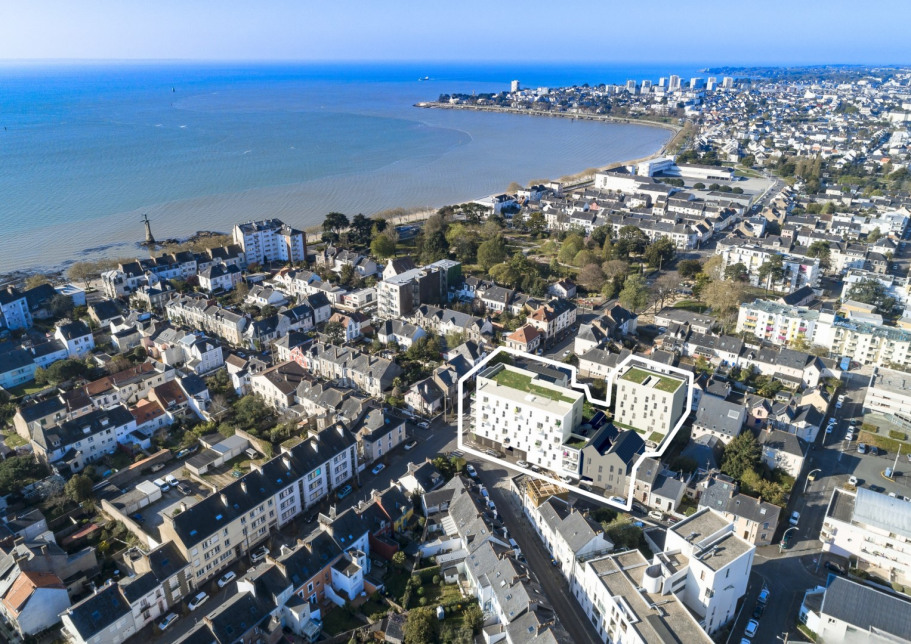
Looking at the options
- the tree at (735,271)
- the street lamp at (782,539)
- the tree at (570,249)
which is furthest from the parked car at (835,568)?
the tree at (570,249)

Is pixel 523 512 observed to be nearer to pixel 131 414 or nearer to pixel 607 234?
pixel 131 414

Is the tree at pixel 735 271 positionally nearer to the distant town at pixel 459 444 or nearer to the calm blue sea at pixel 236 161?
the distant town at pixel 459 444

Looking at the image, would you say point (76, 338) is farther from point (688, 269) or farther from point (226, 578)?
point (688, 269)

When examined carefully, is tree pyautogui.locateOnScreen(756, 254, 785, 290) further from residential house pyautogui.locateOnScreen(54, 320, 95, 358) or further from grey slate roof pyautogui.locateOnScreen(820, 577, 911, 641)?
residential house pyautogui.locateOnScreen(54, 320, 95, 358)

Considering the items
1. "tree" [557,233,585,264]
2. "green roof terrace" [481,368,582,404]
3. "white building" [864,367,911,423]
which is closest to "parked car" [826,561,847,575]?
"white building" [864,367,911,423]

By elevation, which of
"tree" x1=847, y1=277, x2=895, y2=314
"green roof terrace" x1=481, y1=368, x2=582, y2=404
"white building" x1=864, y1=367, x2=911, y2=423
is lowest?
"white building" x1=864, y1=367, x2=911, y2=423

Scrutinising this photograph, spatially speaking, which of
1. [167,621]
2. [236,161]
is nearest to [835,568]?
[167,621]
